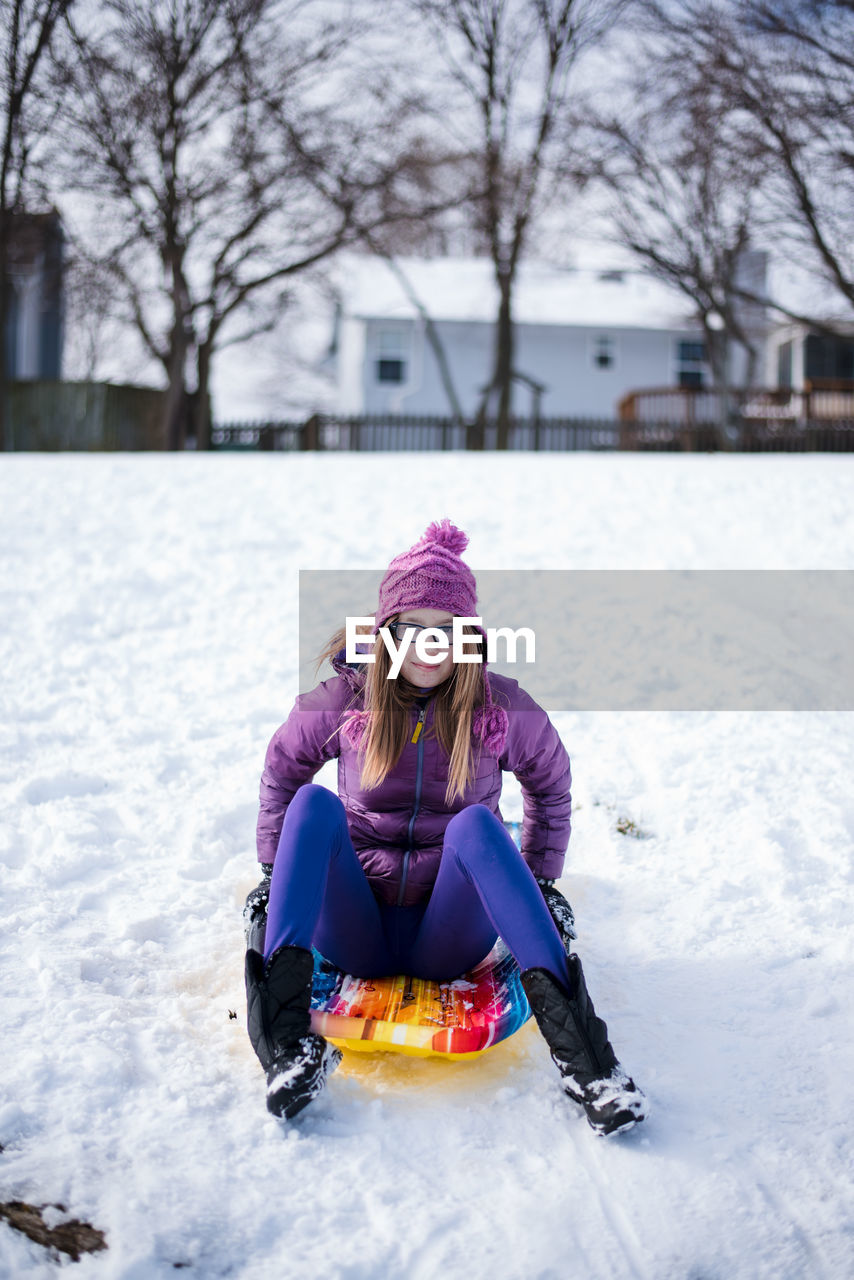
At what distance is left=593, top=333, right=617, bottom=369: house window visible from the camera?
26594 millimetres

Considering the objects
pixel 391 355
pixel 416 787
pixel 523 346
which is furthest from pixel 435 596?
pixel 523 346

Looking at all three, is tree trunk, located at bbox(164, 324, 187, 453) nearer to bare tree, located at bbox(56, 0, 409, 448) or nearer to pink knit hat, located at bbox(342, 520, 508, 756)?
bare tree, located at bbox(56, 0, 409, 448)

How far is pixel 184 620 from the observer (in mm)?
5777

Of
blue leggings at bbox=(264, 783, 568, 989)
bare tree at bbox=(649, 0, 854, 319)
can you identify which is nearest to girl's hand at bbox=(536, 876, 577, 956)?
blue leggings at bbox=(264, 783, 568, 989)

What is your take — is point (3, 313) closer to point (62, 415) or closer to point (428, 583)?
point (62, 415)

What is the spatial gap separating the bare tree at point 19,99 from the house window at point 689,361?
17238 millimetres

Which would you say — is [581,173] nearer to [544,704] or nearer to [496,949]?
[544,704]

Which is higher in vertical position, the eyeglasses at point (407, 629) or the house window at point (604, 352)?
the house window at point (604, 352)

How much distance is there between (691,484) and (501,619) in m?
4.03

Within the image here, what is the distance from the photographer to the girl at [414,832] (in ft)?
7.39

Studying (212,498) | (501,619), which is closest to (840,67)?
(212,498)

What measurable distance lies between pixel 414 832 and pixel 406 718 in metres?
0.29

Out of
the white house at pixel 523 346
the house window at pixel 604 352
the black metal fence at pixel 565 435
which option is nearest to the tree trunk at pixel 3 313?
the black metal fence at pixel 565 435

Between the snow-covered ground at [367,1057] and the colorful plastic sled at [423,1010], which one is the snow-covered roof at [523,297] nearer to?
the snow-covered ground at [367,1057]
